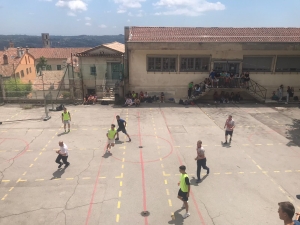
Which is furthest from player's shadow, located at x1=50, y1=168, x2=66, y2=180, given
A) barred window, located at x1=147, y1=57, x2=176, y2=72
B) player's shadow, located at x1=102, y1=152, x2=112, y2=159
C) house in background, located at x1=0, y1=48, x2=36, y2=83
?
house in background, located at x1=0, y1=48, x2=36, y2=83

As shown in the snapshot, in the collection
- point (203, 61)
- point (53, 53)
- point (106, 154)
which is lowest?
point (106, 154)

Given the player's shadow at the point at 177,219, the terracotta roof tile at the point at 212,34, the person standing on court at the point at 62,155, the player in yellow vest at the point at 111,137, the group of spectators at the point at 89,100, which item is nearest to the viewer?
the player's shadow at the point at 177,219

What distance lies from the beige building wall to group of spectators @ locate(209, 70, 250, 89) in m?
0.97

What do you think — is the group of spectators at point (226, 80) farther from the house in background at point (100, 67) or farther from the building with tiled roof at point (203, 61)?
the house in background at point (100, 67)

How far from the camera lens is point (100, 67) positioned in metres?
25.0

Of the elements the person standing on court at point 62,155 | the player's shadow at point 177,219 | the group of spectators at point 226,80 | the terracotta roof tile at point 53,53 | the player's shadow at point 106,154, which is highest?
the terracotta roof tile at point 53,53

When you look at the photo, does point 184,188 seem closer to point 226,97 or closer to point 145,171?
point 145,171

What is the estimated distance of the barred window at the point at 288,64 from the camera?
77.8 ft

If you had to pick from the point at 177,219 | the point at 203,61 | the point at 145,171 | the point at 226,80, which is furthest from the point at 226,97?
the point at 177,219

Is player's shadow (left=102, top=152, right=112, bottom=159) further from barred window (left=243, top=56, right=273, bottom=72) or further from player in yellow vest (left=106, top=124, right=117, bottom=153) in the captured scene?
barred window (left=243, top=56, right=273, bottom=72)

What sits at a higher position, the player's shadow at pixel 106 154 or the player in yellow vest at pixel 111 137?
the player in yellow vest at pixel 111 137

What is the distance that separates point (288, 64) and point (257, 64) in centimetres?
301

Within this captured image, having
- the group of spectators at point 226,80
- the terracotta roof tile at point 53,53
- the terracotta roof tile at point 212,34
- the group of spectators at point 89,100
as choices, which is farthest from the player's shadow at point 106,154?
the terracotta roof tile at point 53,53

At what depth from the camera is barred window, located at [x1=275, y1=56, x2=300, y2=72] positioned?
2372 centimetres
